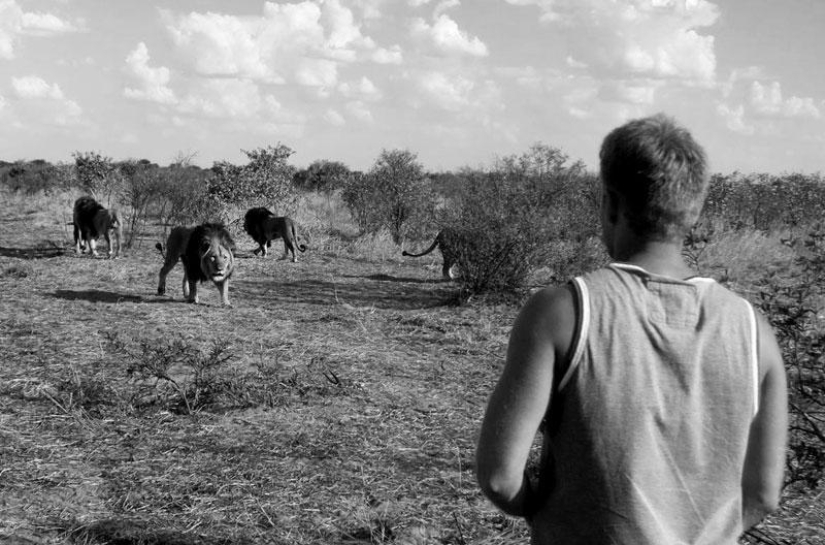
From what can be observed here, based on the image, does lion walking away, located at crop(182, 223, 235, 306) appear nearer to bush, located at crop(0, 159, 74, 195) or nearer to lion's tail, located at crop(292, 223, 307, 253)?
lion's tail, located at crop(292, 223, 307, 253)

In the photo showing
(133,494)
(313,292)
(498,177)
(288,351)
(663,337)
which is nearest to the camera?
(663,337)

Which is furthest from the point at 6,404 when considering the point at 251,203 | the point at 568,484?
the point at 251,203

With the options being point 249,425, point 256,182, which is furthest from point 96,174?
point 249,425

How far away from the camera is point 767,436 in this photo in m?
1.59

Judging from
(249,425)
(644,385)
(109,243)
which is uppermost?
(644,385)

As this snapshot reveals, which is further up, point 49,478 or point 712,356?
point 712,356

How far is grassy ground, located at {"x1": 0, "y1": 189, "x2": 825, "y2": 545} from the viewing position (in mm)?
3896

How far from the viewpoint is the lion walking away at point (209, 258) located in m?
9.79

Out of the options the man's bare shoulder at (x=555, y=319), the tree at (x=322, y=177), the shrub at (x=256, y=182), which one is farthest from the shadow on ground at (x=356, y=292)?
the tree at (x=322, y=177)

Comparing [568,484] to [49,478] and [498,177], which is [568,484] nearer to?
[49,478]

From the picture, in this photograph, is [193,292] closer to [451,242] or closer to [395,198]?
[451,242]

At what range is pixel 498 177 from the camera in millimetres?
14727

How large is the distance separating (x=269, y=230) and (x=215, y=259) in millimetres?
5310

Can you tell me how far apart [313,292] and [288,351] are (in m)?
3.99
